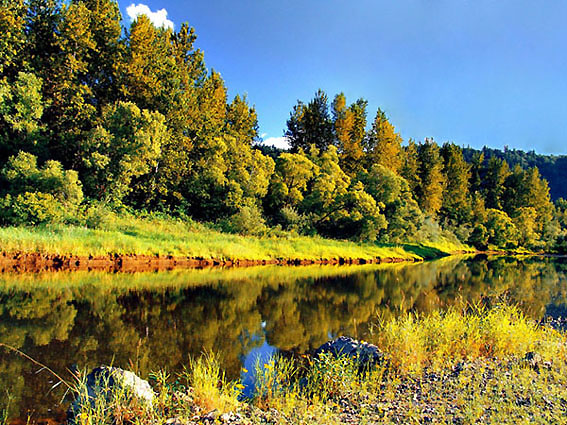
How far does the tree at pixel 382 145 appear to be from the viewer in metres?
53.7

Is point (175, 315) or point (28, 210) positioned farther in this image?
point (28, 210)

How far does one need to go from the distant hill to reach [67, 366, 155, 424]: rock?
151m

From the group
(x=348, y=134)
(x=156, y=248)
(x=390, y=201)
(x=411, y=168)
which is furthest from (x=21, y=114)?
(x=411, y=168)

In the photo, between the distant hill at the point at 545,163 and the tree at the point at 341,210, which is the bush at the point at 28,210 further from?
the distant hill at the point at 545,163

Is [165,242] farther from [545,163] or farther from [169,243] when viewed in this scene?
[545,163]

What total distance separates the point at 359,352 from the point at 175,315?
635 cm

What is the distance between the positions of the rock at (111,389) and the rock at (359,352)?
10.5 feet

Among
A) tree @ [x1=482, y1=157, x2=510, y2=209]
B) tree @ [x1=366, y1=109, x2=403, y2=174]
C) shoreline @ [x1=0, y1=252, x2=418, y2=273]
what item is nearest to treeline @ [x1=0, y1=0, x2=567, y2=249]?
shoreline @ [x1=0, y1=252, x2=418, y2=273]

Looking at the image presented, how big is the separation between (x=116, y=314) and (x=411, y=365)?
8.50 metres

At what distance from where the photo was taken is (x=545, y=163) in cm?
15738

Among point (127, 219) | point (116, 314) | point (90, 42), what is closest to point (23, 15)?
point (90, 42)

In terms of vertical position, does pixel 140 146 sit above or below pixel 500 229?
above

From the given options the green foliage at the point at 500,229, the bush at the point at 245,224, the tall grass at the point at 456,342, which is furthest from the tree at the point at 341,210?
the green foliage at the point at 500,229

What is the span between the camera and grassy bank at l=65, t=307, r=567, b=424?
4.50 meters
